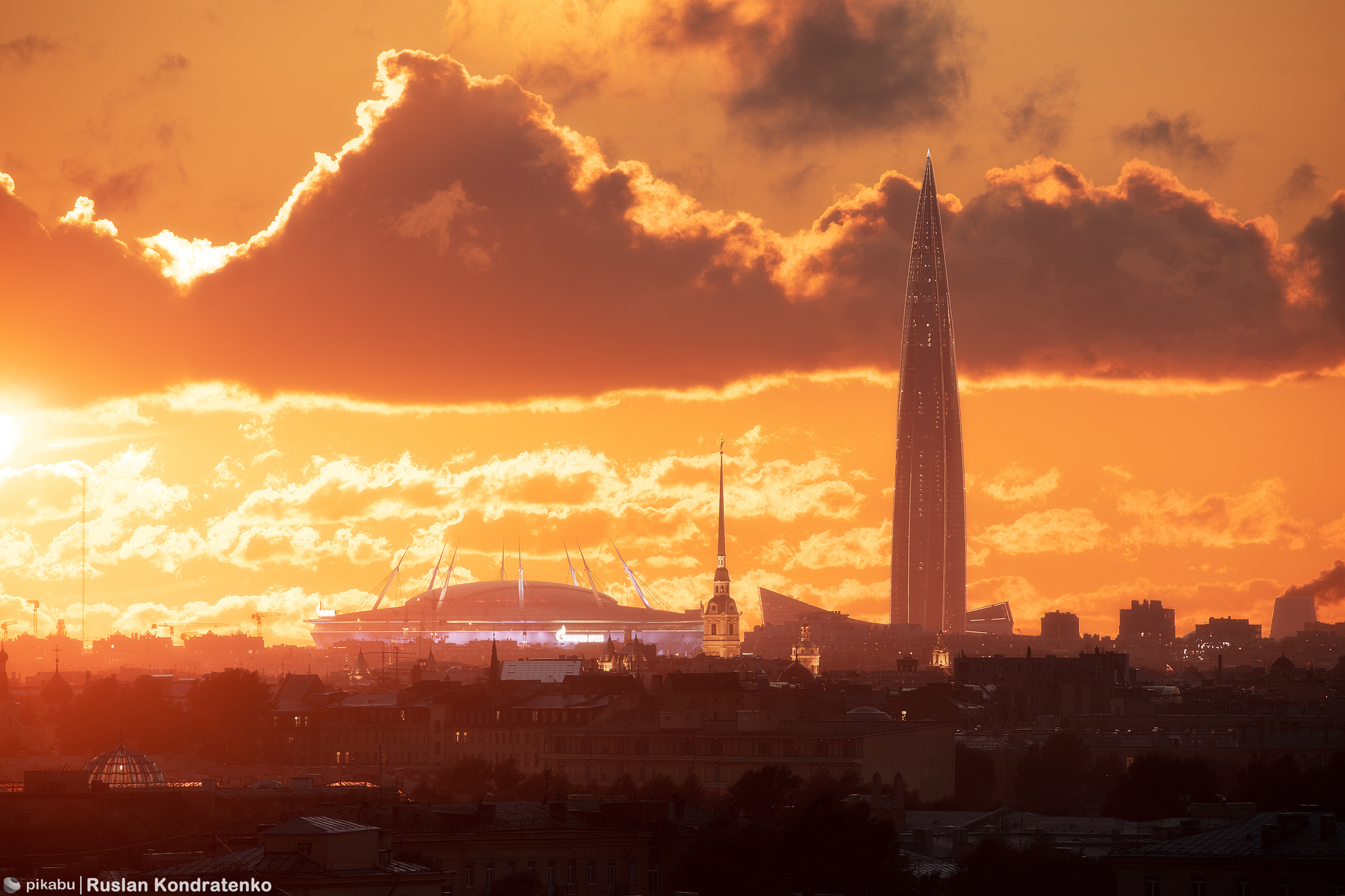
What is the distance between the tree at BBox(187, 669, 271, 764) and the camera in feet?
391

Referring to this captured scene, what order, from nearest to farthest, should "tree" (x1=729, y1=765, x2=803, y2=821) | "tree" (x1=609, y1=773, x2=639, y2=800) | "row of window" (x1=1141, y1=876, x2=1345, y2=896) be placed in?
"row of window" (x1=1141, y1=876, x2=1345, y2=896) < "tree" (x1=729, y1=765, x2=803, y2=821) < "tree" (x1=609, y1=773, x2=639, y2=800)

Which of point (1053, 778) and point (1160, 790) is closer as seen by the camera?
point (1160, 790)

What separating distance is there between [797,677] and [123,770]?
357 ft

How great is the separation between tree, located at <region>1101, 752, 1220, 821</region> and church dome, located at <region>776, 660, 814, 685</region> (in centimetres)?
7001

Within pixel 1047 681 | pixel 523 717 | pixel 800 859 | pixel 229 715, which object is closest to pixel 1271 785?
pixel 800 859

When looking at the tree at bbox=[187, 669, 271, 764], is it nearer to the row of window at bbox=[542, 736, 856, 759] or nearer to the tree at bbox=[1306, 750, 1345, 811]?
the row of window at bbox=[542, 736, 856, 759]

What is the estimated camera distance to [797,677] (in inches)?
7111

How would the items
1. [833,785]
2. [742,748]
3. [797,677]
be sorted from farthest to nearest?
[797,677] → [742,748] → [833,785]

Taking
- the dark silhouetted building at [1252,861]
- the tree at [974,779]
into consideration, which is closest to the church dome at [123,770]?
the tree at [974,779]

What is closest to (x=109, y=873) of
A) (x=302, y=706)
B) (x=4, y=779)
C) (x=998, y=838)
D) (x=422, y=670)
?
(x=998, y=838)

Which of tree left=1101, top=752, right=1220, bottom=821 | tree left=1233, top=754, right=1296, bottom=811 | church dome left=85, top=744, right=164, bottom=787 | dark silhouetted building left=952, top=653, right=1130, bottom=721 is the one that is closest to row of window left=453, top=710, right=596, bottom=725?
tree left=1101, top=752, right=1220, bottom=821

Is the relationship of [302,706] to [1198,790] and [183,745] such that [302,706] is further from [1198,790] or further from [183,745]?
[1198,790]

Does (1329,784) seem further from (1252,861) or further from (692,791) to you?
(1252,861)

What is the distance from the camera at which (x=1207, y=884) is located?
155ft
